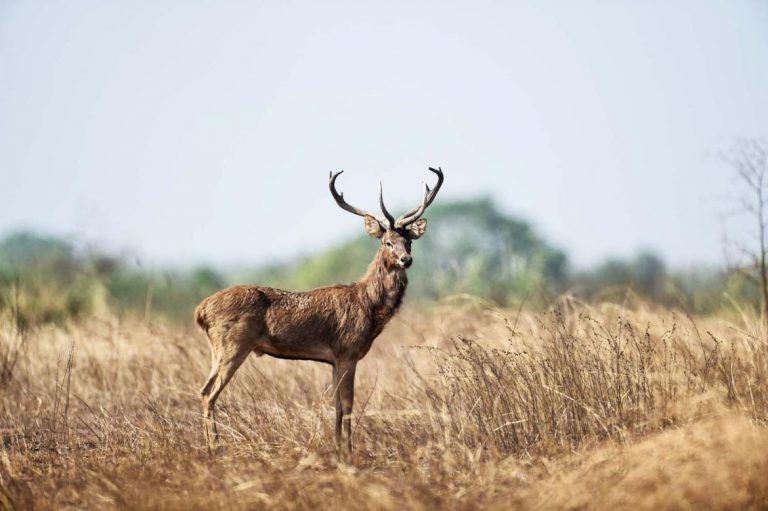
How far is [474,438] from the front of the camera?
318 inches

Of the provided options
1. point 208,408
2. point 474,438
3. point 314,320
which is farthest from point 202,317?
point 474,438

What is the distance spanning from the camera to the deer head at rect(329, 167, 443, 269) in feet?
30.7

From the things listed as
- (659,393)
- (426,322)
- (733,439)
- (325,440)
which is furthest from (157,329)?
(733,439)

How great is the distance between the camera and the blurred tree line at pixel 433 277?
16.2 metres

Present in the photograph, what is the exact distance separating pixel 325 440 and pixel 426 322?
303 inches

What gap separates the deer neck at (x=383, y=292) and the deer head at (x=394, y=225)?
3.3 inches

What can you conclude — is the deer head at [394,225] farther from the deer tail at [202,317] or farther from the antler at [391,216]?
the deer tail at [202,317]

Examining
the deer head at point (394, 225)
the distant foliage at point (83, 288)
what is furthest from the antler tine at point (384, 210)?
the distant foliage at point (83, 288)

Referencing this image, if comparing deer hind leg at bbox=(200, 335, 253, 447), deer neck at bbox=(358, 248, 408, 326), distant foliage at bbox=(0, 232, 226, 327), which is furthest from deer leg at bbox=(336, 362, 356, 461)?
distant foliage at bbox=(0, 232, 226, 327)

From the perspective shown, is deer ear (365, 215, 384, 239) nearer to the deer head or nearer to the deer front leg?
the deer head

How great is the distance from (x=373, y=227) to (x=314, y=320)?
121 centimetres

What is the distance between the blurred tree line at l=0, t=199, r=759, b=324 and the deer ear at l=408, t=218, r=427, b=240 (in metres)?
1.48

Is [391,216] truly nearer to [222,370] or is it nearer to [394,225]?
[394,225]

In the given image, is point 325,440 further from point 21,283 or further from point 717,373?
point 21,283
